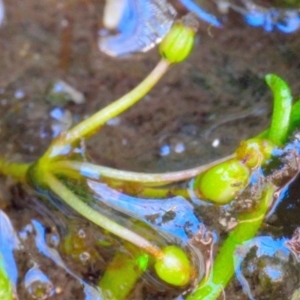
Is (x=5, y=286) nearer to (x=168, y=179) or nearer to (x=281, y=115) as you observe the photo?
(x=168, y=179)

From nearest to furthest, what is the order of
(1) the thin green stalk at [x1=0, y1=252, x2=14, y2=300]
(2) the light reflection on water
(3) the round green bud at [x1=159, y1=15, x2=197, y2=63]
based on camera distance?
1. (1) the thin green stalk at [x1=0, y1=252, x2=14, y2=300]
2. (3) the round green bud at [x1=159, y1=15, x2=197, y2=63]
3. (2) the light reflection on water

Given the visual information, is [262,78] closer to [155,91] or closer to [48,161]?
[155,91]

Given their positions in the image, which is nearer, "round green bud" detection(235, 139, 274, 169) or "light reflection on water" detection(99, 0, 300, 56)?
"round green bud" detection(235, 139, 274, 169)

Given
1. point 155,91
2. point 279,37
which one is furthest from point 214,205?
point 279,37

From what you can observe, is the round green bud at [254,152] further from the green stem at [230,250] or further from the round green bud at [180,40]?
the round green bud at [180,40]

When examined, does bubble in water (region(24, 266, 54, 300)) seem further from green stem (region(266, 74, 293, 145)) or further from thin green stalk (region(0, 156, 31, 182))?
green stem (region(266, 74, 293, 145))

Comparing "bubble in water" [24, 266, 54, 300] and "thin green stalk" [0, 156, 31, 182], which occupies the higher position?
"thin green stalk" [0, 156, 31, 182]

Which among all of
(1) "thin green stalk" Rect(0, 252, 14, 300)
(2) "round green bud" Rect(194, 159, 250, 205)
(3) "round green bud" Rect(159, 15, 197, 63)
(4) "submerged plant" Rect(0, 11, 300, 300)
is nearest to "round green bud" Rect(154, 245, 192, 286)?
(4) "submerged plant" Rect(0, 11, 300, 300)
